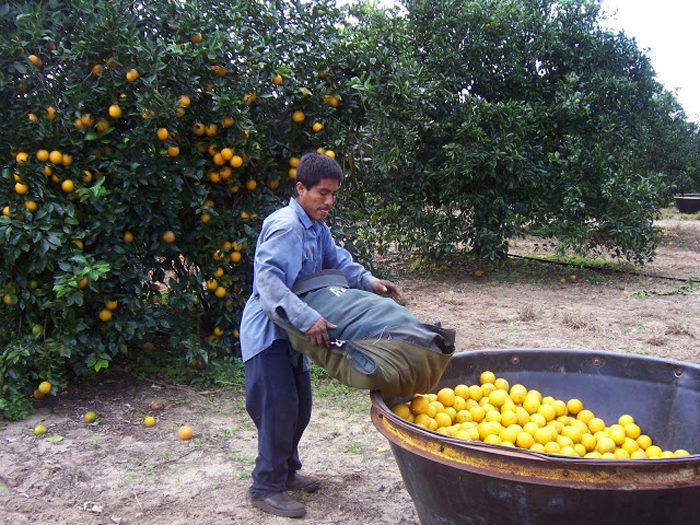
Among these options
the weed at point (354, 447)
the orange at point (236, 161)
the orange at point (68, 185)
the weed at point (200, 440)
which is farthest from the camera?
the orange at point (236, 161)

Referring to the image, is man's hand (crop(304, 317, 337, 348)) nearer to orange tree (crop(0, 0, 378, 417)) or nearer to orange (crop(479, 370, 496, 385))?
orange (crop(479, 370, 496, 385))

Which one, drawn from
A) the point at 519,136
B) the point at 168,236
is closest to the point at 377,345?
the point at 168,236

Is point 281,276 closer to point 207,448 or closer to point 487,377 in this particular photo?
point 487,377

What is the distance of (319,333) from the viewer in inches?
97.7

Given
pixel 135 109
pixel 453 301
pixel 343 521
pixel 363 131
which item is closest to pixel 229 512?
pixel 343 521

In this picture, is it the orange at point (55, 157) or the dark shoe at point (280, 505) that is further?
the orange at point (55, 157)

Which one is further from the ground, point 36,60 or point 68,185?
point 36,60

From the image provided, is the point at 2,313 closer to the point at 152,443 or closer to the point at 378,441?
the point at 152,443

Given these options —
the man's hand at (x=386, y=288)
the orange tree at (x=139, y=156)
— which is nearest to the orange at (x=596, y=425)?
the man's hand at (x=386, y=288)

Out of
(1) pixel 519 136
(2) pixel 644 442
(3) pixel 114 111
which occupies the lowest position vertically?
(2) pixel 644 442

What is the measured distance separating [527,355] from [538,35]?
666 cm

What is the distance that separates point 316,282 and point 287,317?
264 mm

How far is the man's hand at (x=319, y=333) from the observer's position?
2477 millimetres

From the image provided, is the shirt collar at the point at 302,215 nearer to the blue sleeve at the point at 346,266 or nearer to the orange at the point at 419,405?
the blue sleeve at the point at 346,266
